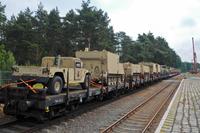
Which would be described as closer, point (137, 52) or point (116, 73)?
point (116, 73)

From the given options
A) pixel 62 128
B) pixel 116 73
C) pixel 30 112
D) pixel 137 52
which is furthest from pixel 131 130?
pixel 137 52

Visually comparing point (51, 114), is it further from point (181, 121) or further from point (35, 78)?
point (181, 121)

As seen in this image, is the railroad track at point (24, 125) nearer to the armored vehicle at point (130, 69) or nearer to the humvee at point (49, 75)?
the humvee at point (49, 75)

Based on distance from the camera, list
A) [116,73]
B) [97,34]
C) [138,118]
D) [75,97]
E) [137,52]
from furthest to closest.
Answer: [137,52]
[97,34]
[116,73]
[138,118]
[75,97]

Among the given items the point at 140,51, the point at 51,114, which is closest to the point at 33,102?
the point at 51,114

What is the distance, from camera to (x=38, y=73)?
1230cm

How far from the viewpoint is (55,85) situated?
12734mm

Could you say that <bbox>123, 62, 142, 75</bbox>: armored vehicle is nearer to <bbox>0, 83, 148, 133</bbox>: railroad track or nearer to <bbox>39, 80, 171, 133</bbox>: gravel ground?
<bbox>39, 80, 171, 133</bbox>: gravel ground

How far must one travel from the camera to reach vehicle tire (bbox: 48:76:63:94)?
491 inches

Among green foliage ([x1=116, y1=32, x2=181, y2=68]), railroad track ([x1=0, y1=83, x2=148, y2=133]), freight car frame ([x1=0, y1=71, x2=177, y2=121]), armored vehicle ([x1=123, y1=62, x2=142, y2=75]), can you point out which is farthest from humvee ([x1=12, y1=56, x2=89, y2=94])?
green foliage ([x1=116, y1=32, x2=181, y2=68])

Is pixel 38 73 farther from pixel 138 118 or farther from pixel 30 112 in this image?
pixel 138 118

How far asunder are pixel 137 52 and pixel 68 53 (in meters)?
40.6

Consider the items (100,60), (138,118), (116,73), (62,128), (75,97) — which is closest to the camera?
(62,128)

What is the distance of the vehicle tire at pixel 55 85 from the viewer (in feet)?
40.9
